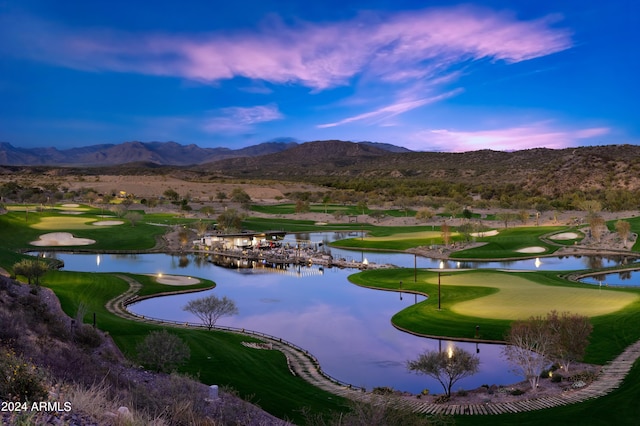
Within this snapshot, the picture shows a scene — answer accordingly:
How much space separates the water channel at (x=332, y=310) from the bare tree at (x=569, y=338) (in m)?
3.03

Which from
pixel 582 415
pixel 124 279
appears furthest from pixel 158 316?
pixel 582 415

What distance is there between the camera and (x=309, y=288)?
5822 cm

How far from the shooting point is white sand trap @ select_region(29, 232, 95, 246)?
8550cm

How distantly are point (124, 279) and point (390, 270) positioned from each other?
31.1m

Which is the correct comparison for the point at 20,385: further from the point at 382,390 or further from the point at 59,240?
the point at 59,240

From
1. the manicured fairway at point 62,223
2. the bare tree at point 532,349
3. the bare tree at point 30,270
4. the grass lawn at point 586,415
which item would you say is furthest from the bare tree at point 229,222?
the grass lawn at point 586,415

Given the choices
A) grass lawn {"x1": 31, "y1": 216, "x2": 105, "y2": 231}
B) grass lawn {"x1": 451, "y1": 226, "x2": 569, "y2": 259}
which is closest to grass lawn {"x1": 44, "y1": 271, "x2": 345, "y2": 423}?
grass lawn {"x1": 451, "y1": 226, "x2": 569, "y2": 259}

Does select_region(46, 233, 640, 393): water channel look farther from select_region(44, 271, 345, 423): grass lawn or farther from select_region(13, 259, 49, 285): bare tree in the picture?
select_region(13, 259, 49, 285): bare tree

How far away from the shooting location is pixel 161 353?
24.8 meters

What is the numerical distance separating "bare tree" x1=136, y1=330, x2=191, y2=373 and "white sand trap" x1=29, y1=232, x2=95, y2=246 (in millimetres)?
68900

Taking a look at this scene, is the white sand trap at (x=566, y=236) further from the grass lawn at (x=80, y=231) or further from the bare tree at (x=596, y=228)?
the grass lawn at (x=80, y=231)

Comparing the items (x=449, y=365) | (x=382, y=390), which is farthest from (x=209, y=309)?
(x=449, y=365)

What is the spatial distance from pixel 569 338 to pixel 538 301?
14.0m

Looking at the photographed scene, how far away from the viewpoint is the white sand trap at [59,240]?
281 feet
